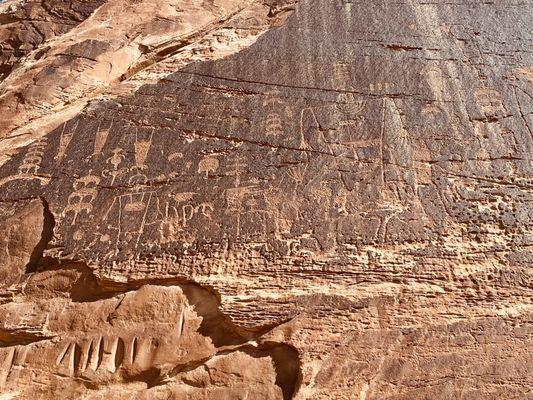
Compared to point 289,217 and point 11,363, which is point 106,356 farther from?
point 289,217

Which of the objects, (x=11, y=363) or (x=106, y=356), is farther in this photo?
(x=11, y=363)

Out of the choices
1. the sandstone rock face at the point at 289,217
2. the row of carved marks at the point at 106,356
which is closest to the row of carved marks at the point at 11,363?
the sandstone rock face at the point at 289,217

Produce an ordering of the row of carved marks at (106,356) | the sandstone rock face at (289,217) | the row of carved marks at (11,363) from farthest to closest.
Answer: the row of carved marks at (11,363), the row of carved marks at (106,356), the sandstone rock face at (289,217)

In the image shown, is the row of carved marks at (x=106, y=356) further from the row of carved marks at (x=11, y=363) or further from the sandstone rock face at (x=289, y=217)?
the row of carved marks at (x=11, y=363)

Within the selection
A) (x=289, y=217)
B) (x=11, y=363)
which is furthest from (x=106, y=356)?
(x=289, y=217)

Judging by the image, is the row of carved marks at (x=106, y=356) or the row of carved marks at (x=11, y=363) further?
the row of carved marks at (x=11, y=363)

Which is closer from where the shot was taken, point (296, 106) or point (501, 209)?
point (501, 209)

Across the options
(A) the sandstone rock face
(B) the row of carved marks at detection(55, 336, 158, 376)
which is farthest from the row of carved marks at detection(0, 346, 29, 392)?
(B) the row of carved marks at detection(55, 336, 158, 376)

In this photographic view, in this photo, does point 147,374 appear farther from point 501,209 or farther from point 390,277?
point 501,209

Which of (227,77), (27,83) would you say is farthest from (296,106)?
(27,83)

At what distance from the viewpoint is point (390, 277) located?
3.58 meters

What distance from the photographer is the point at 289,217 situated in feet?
12.9

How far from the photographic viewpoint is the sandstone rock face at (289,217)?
3.43 metres

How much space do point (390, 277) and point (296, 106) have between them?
173 cm
